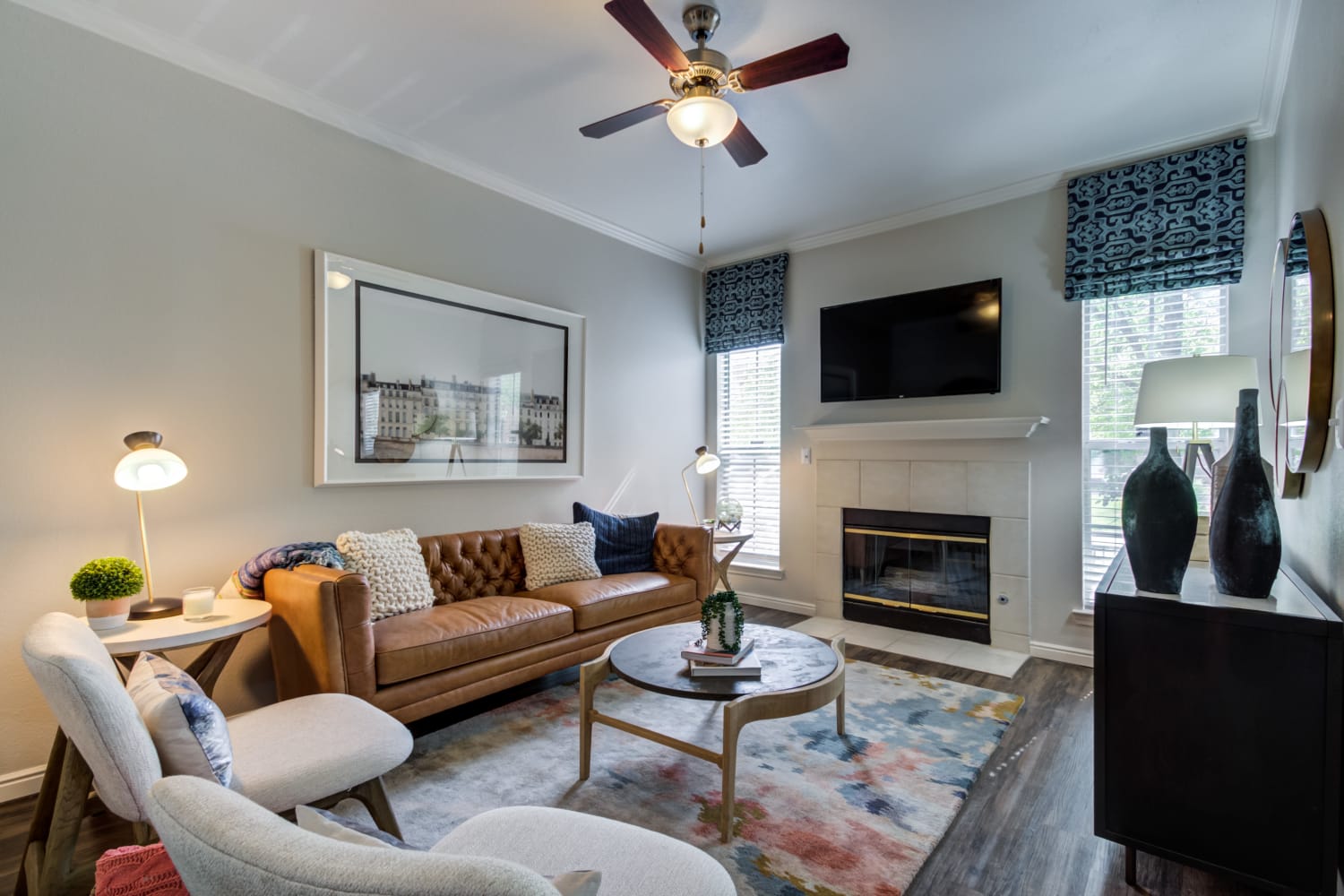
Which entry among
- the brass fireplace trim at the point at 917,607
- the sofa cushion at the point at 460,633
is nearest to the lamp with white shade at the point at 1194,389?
the brass fireplace trim at the point at 917,607

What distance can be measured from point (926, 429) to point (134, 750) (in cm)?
423

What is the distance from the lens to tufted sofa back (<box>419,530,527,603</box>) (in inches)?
136

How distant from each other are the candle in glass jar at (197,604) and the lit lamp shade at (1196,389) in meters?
3.60

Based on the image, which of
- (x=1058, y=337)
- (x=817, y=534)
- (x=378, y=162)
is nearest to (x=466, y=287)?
(x=378, y=162)

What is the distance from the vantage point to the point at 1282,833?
1.63m

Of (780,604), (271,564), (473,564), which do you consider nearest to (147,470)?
(271,564)

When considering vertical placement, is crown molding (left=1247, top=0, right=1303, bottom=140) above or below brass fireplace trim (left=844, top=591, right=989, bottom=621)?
above

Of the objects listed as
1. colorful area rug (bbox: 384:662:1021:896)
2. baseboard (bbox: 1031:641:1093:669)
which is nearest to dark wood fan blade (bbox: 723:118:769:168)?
colorful area rug (bbox: 384:662:1021:896)

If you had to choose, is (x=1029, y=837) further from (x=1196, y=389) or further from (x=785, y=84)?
(x=785, y=84)

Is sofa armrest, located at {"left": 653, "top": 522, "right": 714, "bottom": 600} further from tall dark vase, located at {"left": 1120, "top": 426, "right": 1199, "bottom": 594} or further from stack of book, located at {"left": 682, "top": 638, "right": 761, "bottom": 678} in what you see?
tall dark vase, located at {"left": 1120, "top": 426, "right": 1199, "bottom": 594}

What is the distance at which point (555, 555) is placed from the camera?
381cm

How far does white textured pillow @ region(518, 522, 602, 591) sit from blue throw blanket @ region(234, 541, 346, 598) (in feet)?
3.93

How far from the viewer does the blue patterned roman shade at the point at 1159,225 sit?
3.34 metres

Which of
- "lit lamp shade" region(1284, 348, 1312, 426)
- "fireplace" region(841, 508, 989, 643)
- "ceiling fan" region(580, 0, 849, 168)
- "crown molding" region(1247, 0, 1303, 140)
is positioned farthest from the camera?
"fireplace" region(841, 508, 989, 643)
